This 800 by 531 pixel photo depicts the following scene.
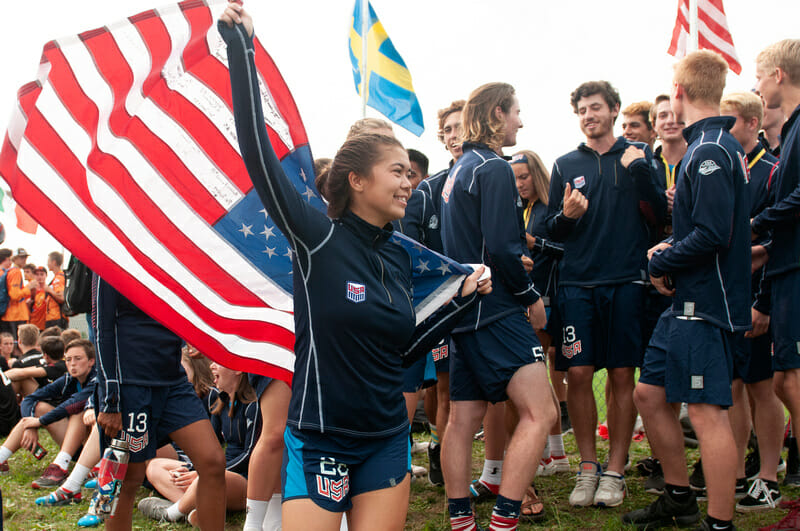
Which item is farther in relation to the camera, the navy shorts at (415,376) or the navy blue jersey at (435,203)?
the navy blue jersey at (435,203)

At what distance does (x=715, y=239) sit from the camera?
149 inches

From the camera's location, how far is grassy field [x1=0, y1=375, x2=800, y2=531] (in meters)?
4.46

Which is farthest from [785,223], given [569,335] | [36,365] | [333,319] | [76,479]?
[36,365]

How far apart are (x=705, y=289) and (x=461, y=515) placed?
1934 millimetres

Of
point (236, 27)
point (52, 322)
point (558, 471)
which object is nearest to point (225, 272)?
point (236, 27)

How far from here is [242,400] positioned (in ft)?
17.2

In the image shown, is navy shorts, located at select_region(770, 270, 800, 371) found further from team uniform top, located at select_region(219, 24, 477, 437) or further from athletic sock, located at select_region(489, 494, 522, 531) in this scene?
team uniform top, located at select_region(219, 24, 477, 437)

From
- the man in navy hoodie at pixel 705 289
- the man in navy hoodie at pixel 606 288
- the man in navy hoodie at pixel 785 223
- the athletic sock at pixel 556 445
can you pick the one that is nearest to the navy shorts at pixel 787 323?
the man in navy hoodie at pixel 785 223

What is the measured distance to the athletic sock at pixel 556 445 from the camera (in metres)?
5.89

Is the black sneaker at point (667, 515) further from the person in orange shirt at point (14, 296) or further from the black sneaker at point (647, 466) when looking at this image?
the person in orange shirt at point (14, 296)

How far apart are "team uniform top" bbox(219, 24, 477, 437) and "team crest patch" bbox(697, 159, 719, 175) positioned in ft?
6.91

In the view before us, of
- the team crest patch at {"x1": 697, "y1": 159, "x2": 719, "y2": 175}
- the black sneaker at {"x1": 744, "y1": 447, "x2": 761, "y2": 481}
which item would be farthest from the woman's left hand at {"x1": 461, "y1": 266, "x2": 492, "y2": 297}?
the black sneaker at {"x1": 744, "y1": 447, "x2": 761, "y2": 481}

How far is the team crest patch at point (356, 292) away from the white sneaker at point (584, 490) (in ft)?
9.54

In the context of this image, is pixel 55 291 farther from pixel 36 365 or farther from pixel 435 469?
pixel 435 469
